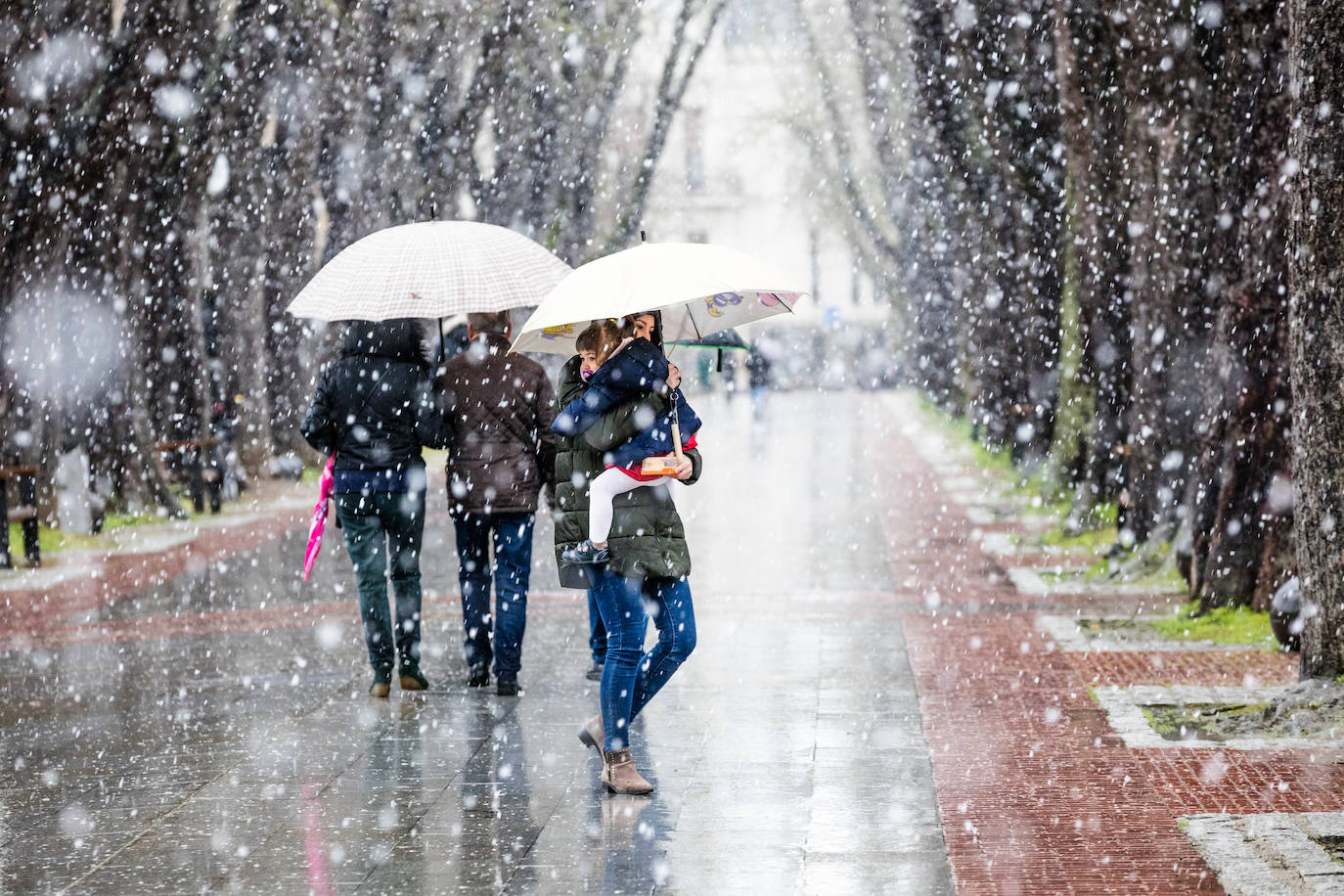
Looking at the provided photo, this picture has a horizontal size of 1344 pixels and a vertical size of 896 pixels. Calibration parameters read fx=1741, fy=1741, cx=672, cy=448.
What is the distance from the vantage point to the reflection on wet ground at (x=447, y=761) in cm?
556

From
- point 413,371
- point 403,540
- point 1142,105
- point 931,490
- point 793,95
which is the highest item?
point 793,95

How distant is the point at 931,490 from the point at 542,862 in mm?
16720

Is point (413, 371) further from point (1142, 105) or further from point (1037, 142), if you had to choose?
point (1037, 142)

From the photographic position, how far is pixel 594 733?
257 inches

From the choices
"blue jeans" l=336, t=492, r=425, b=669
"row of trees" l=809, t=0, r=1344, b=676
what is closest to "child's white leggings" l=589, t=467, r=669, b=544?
"blue jeans" l=336, t=492, r=425, b=669

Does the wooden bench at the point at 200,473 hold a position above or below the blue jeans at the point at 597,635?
below

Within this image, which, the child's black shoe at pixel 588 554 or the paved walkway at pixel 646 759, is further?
the child's black shoe at pixel 588 554

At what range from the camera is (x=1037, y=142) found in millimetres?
18125

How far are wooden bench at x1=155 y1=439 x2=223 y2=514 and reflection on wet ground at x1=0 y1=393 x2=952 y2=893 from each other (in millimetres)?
7365

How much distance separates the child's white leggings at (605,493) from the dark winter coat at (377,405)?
206 centimetres

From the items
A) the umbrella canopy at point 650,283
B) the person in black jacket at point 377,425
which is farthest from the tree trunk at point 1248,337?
the person in black jacket at point 377,425

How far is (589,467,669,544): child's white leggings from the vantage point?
630 centimetres

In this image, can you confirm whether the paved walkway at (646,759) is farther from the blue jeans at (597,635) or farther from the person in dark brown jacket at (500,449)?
the person in dark brown jacket at (500,449)

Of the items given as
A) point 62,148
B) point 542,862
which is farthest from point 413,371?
point 62,148
